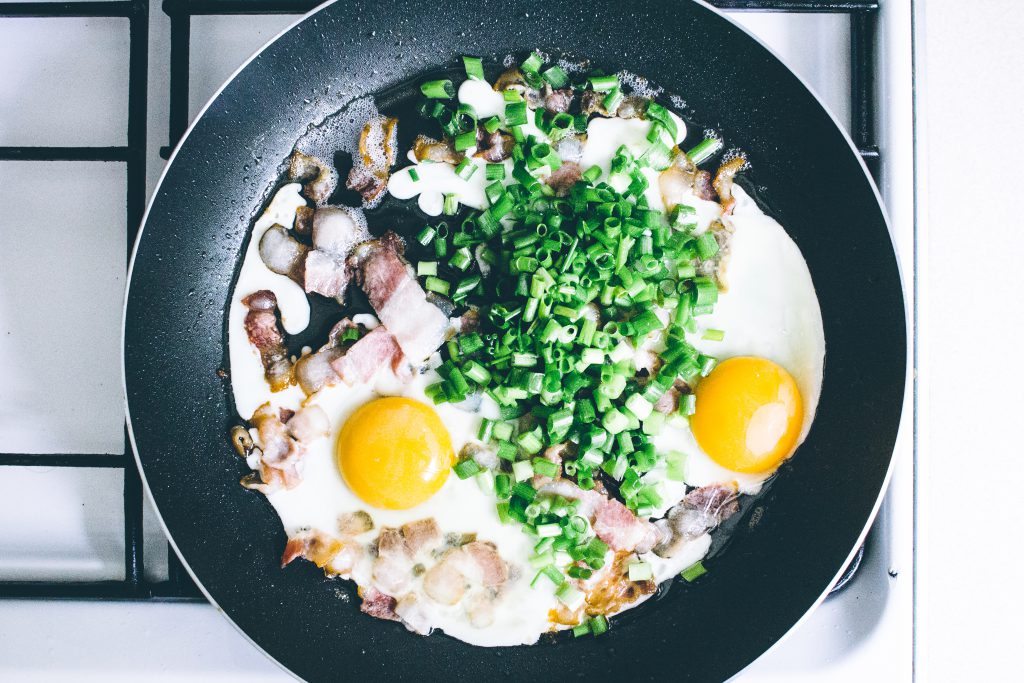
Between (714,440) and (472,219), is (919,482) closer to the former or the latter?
(714,440)

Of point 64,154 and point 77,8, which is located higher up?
point 77,8

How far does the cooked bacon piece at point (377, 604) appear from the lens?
121 cm

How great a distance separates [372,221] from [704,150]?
2.01 ft

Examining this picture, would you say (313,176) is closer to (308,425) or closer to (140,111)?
(140,111)

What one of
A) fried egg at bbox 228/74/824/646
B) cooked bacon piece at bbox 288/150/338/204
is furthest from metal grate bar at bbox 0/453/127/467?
cooked bacon piece at bbox 288/150/338/204

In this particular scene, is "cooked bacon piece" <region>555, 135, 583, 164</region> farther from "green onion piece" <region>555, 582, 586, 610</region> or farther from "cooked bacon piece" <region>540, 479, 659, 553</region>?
"green onion piece" <region>555, 582, 586, 610</region>

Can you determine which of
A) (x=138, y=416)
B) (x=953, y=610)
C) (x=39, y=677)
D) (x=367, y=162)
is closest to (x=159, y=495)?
(x=138, y=416)

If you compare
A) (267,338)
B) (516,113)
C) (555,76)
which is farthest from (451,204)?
(267,338)

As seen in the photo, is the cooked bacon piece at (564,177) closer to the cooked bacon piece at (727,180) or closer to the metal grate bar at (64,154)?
the cooked bacon piece at (727,180)

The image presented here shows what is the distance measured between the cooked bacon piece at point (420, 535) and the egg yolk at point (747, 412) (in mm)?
496

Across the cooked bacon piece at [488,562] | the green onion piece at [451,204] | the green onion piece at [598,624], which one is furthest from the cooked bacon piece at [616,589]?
the green onion piece at [451,204]

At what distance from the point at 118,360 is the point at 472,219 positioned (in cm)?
69

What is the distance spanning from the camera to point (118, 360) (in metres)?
1.23

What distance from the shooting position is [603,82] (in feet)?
3.99
